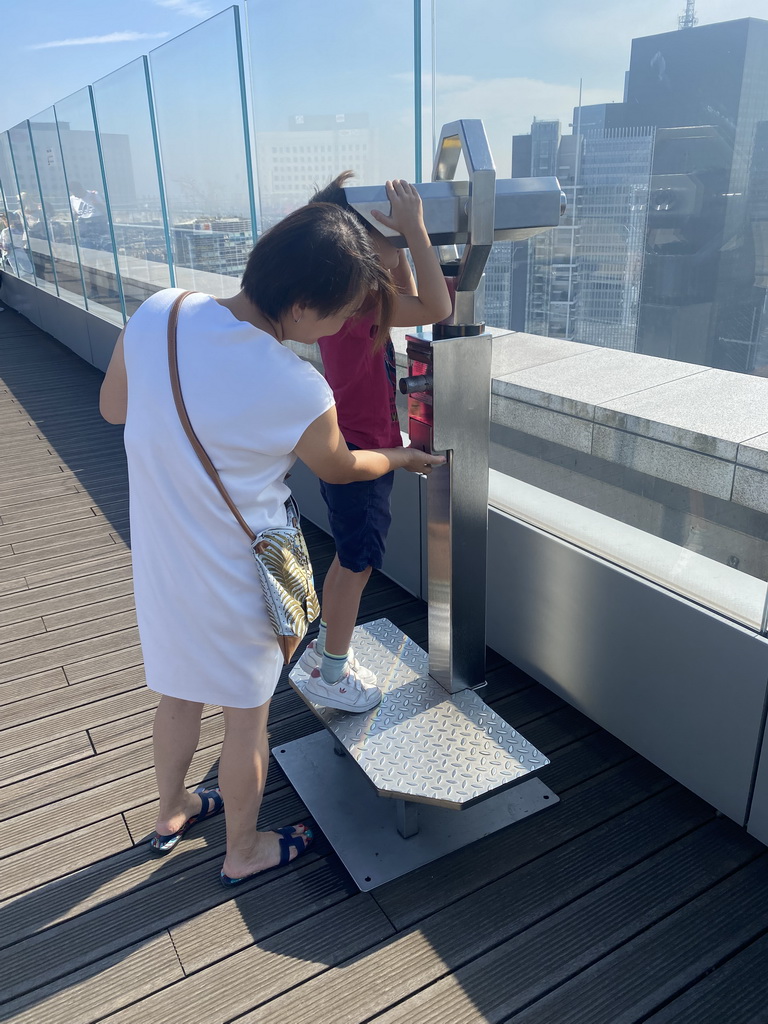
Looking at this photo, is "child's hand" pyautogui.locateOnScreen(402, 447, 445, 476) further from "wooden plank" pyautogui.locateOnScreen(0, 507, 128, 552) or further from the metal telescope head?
"wooden plank" pyautogui.locateOnScreen(0, 507, 128, 552)

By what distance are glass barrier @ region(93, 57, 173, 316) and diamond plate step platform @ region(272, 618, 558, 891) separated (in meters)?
3.66

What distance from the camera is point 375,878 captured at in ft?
5.82

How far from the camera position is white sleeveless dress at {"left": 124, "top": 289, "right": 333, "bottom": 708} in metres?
1.30

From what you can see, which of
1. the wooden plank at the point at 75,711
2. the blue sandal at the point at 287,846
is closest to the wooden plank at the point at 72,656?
the wooden plank at the point at 75,711

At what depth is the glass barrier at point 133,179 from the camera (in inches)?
188

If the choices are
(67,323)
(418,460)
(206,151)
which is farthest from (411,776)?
(67,323)

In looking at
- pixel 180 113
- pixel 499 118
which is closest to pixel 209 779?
pixel 499 118

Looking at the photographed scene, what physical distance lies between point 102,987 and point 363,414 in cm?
132

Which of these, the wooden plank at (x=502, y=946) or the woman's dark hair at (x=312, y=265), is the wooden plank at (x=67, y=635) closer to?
the wooden plank at (x=502, y=946)

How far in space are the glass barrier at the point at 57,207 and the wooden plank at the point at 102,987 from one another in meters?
6.36

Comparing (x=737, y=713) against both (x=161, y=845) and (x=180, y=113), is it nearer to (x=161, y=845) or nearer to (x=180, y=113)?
(x=161, y=845)

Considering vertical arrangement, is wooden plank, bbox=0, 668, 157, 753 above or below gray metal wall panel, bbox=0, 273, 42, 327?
below

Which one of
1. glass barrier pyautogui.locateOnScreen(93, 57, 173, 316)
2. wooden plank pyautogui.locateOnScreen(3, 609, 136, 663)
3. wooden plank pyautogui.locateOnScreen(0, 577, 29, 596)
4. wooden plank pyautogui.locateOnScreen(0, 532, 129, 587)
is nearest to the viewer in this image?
wooden plank pyautogui.locateOnScreen(3, 609, 136, 663)

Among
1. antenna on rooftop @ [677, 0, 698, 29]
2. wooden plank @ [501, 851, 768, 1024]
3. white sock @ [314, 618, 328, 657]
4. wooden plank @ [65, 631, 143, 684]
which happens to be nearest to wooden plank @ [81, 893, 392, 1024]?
wooden plank @ [501, 851, 768, 1024]
